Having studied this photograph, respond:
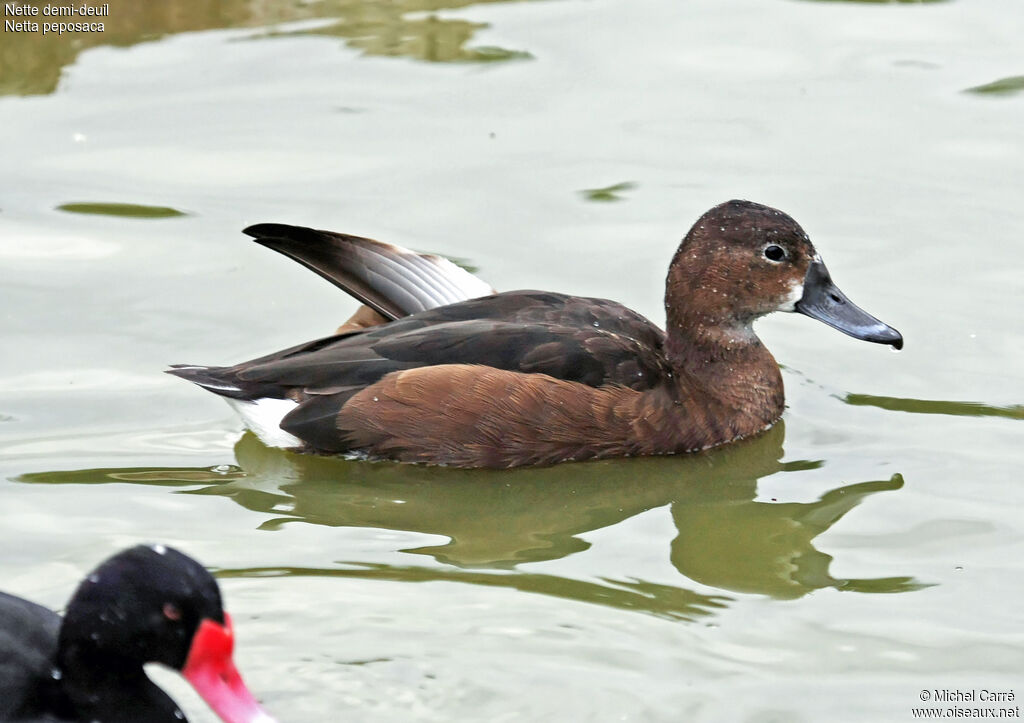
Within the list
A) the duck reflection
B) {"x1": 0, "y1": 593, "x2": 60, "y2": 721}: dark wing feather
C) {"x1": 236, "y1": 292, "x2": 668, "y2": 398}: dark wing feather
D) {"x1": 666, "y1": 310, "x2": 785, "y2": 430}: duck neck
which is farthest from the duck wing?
{"x1": 0, "y1": 593, "x2": 60, "y2": 721}: dark wing feather

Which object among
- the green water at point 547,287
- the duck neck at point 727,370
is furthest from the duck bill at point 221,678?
the duck neck at point 727,370

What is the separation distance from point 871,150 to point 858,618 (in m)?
4.80

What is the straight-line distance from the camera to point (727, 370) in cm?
785

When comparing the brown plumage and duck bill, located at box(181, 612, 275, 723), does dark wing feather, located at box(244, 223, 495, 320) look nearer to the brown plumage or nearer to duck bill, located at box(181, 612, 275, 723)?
the brown plumage

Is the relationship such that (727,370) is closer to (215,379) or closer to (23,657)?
(215,379)

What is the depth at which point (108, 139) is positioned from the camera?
34.4 ft

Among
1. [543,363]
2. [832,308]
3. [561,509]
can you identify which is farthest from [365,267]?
[832,308]

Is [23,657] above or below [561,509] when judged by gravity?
above

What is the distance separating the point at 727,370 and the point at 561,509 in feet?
3.99

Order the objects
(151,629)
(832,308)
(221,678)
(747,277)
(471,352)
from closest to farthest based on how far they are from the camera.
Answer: (151,629)
(221,678)
(471,352)
(747,277)
(832,308)

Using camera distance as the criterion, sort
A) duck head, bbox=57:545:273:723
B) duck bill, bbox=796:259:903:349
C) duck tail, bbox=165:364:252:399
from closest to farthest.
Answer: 1. duck head, bbox=57:545:273:723
2. duck tail, bbox=165:364:252:399
3. duck bill, bbox=796:259:903:349

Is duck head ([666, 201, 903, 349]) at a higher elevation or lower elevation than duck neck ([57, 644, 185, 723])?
higher

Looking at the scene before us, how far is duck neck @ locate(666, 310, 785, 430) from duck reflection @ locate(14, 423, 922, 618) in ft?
0.48

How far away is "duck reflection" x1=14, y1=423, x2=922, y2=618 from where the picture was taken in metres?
6.42
